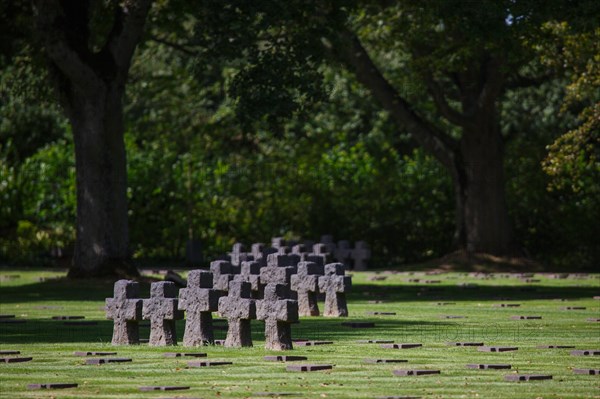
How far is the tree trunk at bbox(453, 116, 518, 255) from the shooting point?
38.5 meters

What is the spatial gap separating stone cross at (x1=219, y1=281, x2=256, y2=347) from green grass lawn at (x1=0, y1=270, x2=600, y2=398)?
7.1 inches

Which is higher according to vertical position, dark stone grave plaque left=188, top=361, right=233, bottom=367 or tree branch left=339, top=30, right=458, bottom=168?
tree branch left=339, top=30, right=458, bottom=168

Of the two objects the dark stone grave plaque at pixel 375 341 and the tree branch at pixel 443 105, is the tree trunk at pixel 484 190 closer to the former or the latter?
the tree branch at pixel 443 105

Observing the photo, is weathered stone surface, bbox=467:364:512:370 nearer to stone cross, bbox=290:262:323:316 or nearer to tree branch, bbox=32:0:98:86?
stone cross, bbox=290:262:323:316

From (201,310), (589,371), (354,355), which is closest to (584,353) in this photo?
(589,371)

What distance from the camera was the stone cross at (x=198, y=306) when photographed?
613 inches

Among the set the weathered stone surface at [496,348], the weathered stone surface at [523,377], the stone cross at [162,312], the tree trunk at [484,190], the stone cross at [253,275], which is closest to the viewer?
the weathered stone surface at [523,377]

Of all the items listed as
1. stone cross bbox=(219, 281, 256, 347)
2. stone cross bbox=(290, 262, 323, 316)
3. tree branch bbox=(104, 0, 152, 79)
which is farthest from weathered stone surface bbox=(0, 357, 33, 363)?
tree branch bbox=(104, 0, 152, 79)

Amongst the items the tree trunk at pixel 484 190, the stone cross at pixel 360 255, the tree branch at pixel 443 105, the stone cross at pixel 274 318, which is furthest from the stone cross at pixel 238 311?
the stone cross at pixel 360 255

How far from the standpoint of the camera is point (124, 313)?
16109 millimetres

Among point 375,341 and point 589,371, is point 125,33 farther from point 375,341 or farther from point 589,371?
point 589,371

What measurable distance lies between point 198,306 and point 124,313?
3.08 feet

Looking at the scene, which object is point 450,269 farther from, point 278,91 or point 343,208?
point 278,91

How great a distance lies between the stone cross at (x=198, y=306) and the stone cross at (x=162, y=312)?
123mm
